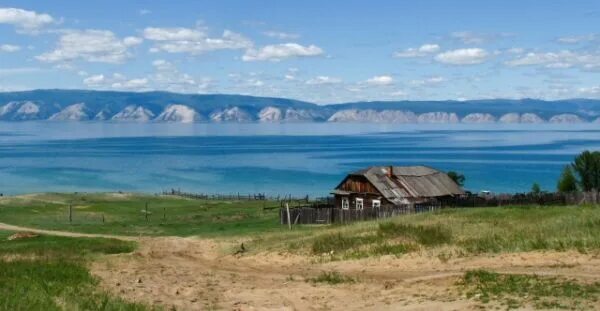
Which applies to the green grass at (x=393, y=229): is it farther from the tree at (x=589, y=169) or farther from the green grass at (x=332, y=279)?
the tree at (x=589, y=169)

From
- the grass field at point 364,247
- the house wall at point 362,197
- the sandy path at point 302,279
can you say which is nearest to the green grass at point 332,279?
the grass field at point 364,247

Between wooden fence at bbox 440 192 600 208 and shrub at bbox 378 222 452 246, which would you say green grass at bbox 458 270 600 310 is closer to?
shrub at bbox 378 222 452 246

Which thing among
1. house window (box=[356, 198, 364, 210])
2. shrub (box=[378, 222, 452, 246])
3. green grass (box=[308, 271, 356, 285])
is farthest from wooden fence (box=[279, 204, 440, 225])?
green grass (box=[308, 271, 356, 285])

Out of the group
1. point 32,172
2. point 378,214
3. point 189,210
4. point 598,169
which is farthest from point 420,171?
point 32,172

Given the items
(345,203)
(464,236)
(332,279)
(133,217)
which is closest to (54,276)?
(332,279)

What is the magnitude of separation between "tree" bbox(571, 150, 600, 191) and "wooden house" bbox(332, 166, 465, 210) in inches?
1272

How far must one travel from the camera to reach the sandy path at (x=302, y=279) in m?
20.7

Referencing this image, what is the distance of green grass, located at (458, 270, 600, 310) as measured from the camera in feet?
58.6

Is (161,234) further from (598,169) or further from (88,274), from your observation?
(598,169)

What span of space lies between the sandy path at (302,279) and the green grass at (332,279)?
0.40 metres

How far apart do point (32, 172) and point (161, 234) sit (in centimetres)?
12642

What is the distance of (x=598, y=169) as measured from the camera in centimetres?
8625

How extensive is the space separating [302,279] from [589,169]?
232ft

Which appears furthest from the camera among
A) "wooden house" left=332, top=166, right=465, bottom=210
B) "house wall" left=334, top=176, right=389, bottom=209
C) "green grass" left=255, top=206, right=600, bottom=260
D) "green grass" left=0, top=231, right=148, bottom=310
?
"house wall" left=334, top=176, right=389, bottom=209
